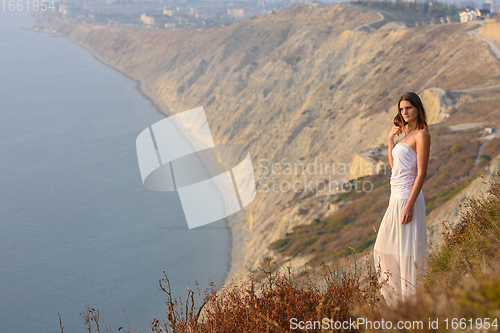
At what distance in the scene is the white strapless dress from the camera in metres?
3.63

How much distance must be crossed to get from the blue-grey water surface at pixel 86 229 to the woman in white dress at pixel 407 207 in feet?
19.0

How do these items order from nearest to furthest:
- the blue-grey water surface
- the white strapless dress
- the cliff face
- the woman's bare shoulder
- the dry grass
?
the dry grass → the woman's bare shoulder → the white strapless dress → the blue-grey water surface → the cliff face

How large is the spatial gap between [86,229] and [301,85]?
1007 inches

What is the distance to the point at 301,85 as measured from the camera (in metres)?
43.5

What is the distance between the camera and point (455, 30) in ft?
124

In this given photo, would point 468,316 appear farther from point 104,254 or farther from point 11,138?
point 11,138

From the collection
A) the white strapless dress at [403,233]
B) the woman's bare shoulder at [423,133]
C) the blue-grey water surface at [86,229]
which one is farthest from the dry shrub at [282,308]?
the blue-grey water surface at [86,229]

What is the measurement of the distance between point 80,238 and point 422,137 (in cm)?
2733

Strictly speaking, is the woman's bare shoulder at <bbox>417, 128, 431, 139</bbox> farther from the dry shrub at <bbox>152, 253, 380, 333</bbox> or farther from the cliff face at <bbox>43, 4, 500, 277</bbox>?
the cliff face at <bbox>43, 4, 500, 277</bbox>

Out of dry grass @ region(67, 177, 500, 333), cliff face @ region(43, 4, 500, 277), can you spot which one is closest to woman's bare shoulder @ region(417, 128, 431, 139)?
dry grass @ region(67, 177, 500, 333)

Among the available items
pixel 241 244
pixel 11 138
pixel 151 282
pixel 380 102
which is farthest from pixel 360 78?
pixel 11 138

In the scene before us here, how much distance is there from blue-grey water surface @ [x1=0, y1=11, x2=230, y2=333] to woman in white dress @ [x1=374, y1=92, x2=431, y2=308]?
5783mm

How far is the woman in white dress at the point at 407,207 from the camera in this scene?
3.54 meters

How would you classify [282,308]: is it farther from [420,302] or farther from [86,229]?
[86,229]
